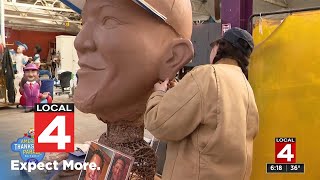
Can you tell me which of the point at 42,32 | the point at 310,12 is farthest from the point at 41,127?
the point at 42,32

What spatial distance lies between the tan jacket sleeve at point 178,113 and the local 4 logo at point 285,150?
1.09 m

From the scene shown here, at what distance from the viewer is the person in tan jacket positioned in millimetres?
1120

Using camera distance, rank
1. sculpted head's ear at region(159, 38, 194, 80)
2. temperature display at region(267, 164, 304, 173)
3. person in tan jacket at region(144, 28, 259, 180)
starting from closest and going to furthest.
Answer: person in tan jacket at region(144, 28, 259, 180)
sculpted head's ear at region(159, 38, 194, 80)
temperature display at region(267, 164, 304, 173)

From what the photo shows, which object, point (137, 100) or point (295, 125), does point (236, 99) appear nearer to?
point (137, 100)

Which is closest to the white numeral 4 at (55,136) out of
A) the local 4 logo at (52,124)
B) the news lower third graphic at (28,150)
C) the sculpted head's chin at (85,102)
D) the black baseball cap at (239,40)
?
the local 4 logo at (52,124)

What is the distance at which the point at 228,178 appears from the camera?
117cm

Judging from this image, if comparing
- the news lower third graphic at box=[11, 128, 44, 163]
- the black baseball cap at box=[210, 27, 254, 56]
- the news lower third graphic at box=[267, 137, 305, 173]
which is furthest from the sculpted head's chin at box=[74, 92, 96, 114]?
the news lower third graphic at box=[11, 128, 44, 163]

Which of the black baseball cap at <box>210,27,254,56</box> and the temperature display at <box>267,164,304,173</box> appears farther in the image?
the temperature display at <box>267,164,304,173</box>

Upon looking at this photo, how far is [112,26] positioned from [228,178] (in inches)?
31.3

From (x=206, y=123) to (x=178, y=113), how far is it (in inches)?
3.7

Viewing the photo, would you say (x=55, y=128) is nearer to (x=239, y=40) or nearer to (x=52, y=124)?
(x=52, y=124)

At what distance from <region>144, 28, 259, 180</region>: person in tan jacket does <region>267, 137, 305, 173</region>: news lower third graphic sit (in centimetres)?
90

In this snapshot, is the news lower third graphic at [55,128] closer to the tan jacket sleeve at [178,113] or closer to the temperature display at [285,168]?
the tan jacket sleeve at [178,113]

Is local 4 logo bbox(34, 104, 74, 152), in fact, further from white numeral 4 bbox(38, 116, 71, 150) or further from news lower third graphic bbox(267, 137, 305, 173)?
news lower third graphic bbox(267, 137, 305, 173)
